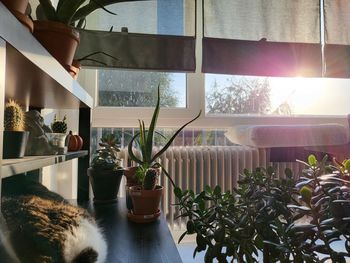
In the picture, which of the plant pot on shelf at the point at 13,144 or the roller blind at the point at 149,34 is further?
the roller blind at the point at 149,34

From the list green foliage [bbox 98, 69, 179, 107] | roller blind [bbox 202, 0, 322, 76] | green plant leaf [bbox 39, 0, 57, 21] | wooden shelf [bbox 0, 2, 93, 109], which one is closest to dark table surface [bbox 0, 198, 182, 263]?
wooden shelf [bbox 0, 2, 93, 109]

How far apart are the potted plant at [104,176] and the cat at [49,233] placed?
0.45m

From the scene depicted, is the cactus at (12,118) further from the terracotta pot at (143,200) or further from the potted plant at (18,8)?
the terracotta pot at (143,200)

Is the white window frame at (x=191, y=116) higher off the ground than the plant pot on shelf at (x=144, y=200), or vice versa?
the white window frame at (x=191, y=116)

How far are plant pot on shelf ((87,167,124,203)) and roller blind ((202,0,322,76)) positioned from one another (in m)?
1.10

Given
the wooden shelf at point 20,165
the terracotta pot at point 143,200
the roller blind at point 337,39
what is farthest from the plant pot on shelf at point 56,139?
the roller blind at point 337,39

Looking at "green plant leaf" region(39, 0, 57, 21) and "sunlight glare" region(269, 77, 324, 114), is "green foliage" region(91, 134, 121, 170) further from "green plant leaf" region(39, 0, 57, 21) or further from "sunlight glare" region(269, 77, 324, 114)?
"sunlight glare" region(269, 77, 324, 114)

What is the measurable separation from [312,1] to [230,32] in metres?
0.71

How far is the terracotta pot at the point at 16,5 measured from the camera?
522 mm

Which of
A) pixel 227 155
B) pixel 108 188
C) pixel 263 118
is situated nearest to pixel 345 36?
pixel 263 118

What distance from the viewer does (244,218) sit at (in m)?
0.82

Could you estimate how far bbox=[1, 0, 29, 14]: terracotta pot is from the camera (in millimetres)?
522

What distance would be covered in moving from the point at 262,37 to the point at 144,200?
5.27 feet

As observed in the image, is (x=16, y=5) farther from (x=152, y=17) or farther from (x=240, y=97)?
(x=240, y=97)
